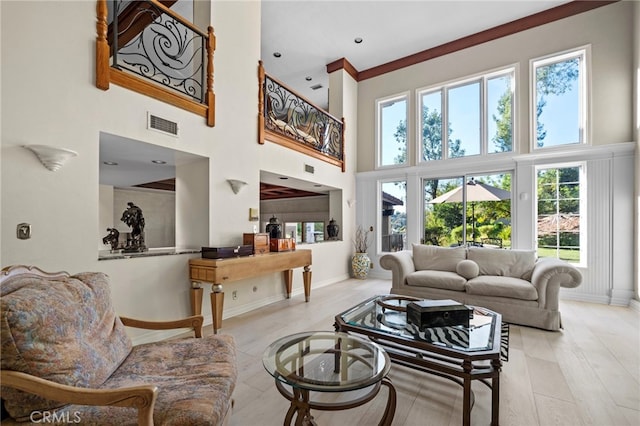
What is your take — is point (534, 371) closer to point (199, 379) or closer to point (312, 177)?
point (199, 379)

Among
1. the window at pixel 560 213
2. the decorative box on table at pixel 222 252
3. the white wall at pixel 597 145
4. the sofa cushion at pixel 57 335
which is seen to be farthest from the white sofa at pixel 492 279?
the sofa cushion at pixel 57 335

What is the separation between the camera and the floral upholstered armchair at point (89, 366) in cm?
108

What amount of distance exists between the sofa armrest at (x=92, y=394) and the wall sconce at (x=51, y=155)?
1.75m

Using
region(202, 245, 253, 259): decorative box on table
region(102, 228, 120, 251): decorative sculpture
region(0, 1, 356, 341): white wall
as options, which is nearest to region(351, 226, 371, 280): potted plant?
region(0, 1, 356, 341): white wall

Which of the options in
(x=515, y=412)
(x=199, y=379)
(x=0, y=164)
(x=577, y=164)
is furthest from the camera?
(x=577, y=164)

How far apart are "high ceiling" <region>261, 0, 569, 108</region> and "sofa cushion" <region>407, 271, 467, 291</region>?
4.35m

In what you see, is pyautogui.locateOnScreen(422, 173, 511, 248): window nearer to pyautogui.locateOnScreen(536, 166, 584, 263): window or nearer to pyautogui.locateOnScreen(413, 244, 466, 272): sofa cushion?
pyautogui.locateOnScreen(536, 166, 584, 263): window

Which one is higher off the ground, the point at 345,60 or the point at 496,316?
the point at 345,60

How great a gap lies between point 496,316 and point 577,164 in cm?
387

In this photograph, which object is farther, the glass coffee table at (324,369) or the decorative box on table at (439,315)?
the decorative box on table at (439,315)

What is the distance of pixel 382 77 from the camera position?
21.6 feet

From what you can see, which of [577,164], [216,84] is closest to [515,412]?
[216,84]

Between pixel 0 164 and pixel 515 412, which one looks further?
pixel 0 164

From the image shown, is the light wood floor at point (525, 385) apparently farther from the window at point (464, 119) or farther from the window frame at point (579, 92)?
the window at point (464, 119)
